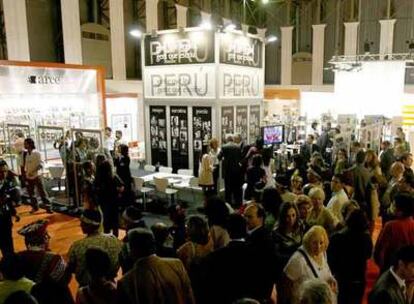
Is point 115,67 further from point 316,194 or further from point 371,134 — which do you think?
point 316,194

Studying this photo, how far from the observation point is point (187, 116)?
29.8 ft

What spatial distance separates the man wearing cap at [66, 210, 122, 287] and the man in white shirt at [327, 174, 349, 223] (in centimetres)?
199

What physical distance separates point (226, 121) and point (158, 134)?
175 centimetres

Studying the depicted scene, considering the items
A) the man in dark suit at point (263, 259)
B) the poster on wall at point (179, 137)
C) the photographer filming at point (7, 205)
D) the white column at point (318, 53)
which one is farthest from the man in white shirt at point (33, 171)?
the white column at point (318, 53)

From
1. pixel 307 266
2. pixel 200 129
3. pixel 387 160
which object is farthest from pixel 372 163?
pixel 200 129

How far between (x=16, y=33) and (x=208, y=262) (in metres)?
10.8

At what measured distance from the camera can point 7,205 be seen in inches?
191

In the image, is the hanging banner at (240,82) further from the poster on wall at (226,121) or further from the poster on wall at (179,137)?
the poster on wall at (179,137)

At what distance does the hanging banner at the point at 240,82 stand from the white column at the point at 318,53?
280 inches

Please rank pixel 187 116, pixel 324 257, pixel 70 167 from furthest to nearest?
pixel 187 116
pixel 70 167
pixel 324 257

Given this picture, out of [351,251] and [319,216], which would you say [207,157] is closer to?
[319,216]

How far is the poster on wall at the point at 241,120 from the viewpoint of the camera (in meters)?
9.52

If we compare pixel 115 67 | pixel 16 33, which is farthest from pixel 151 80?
pixel 115 67

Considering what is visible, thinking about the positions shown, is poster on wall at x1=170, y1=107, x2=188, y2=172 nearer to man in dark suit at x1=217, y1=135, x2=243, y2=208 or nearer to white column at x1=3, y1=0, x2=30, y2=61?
man in dark suit at x1=217, y1=135, x2=243, y2=208
